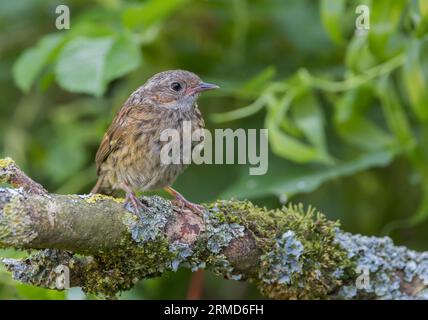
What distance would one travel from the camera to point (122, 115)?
13.5 ft

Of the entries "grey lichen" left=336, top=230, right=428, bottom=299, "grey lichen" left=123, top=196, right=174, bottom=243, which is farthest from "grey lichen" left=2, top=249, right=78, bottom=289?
"grey lichen" left=336, top=230, right=428, bottom=299

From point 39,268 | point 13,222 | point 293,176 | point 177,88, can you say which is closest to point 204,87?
point 177,88

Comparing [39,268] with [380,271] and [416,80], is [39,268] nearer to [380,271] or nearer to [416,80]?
[380,271]

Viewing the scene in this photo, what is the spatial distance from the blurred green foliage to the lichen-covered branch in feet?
1.73

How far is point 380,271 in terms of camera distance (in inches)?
126

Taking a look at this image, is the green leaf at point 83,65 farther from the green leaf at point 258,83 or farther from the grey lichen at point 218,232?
A: the grey lichen at point 218,232

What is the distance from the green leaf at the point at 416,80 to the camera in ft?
12.6

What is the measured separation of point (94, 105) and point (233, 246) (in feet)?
8.32

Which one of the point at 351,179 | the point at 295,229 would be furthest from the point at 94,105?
the point at 295,229

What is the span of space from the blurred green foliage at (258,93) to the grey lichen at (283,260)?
89 centimetres

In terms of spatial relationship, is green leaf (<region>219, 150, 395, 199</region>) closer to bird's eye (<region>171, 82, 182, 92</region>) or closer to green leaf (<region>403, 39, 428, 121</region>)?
green leaf (<region>403, 39, 428, 121</region>)

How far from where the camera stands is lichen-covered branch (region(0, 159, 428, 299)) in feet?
8.27

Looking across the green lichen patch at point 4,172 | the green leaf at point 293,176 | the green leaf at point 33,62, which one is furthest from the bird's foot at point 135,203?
the green leaf at point 33,62

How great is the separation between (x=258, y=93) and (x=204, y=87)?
1.09ft
